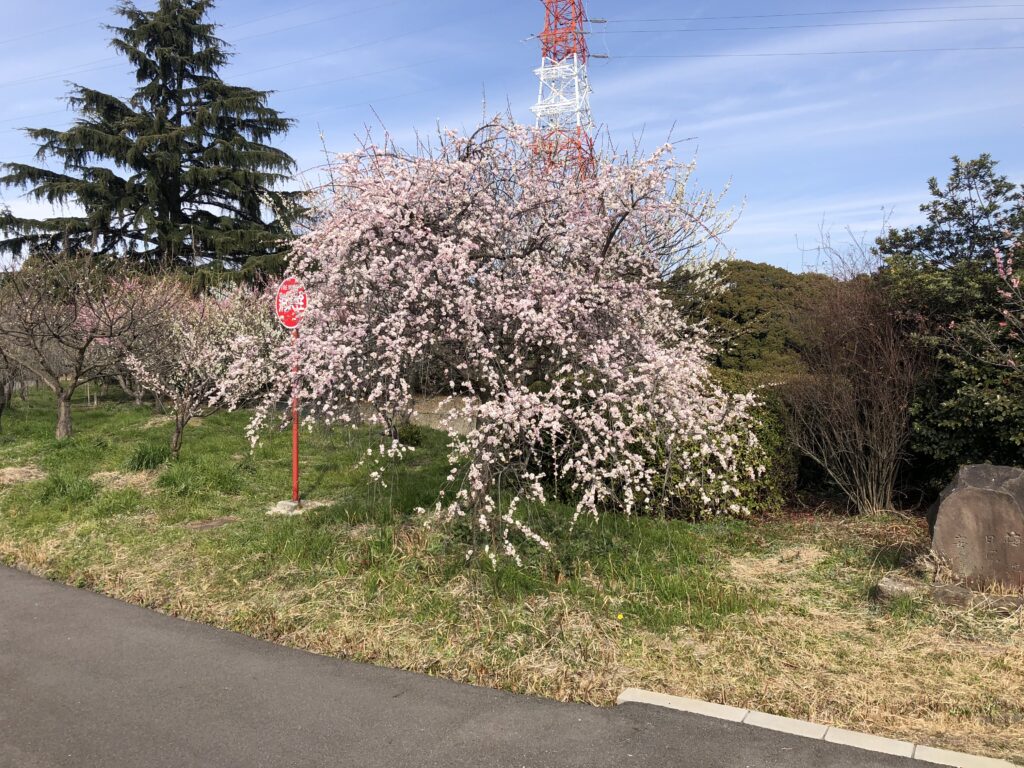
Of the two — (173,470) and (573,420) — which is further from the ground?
(573,420)

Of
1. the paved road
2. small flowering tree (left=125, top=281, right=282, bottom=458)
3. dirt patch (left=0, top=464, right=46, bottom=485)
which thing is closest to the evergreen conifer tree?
small flowering tree (left=125, top=281, right=282, bottom=458)

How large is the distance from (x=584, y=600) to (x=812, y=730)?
178cm

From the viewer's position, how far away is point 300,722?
144 inches

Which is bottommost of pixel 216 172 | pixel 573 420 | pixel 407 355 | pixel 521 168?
pixel 573 420

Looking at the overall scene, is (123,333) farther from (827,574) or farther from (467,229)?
(827,574)

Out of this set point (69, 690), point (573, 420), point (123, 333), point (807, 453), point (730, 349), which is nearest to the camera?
point (69, 690)

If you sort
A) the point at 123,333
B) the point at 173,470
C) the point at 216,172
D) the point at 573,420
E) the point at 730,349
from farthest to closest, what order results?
the point at 216,172
the point at 123,333
the point at 730,349
the point at 173,470
the point at 573,420

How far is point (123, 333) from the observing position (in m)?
13.1

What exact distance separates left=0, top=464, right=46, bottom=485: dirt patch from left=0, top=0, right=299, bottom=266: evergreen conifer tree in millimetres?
13268

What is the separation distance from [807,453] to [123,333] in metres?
11.5

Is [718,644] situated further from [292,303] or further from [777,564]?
[292,303]

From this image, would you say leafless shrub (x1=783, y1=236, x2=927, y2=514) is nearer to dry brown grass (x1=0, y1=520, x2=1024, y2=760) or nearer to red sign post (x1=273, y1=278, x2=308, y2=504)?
dry brown grass (x1=0, y1=520, x2=1024, y2=760)

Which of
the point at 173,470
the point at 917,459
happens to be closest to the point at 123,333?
the point at 173,470

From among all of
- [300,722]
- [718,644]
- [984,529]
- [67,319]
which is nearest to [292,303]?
[300,722]
